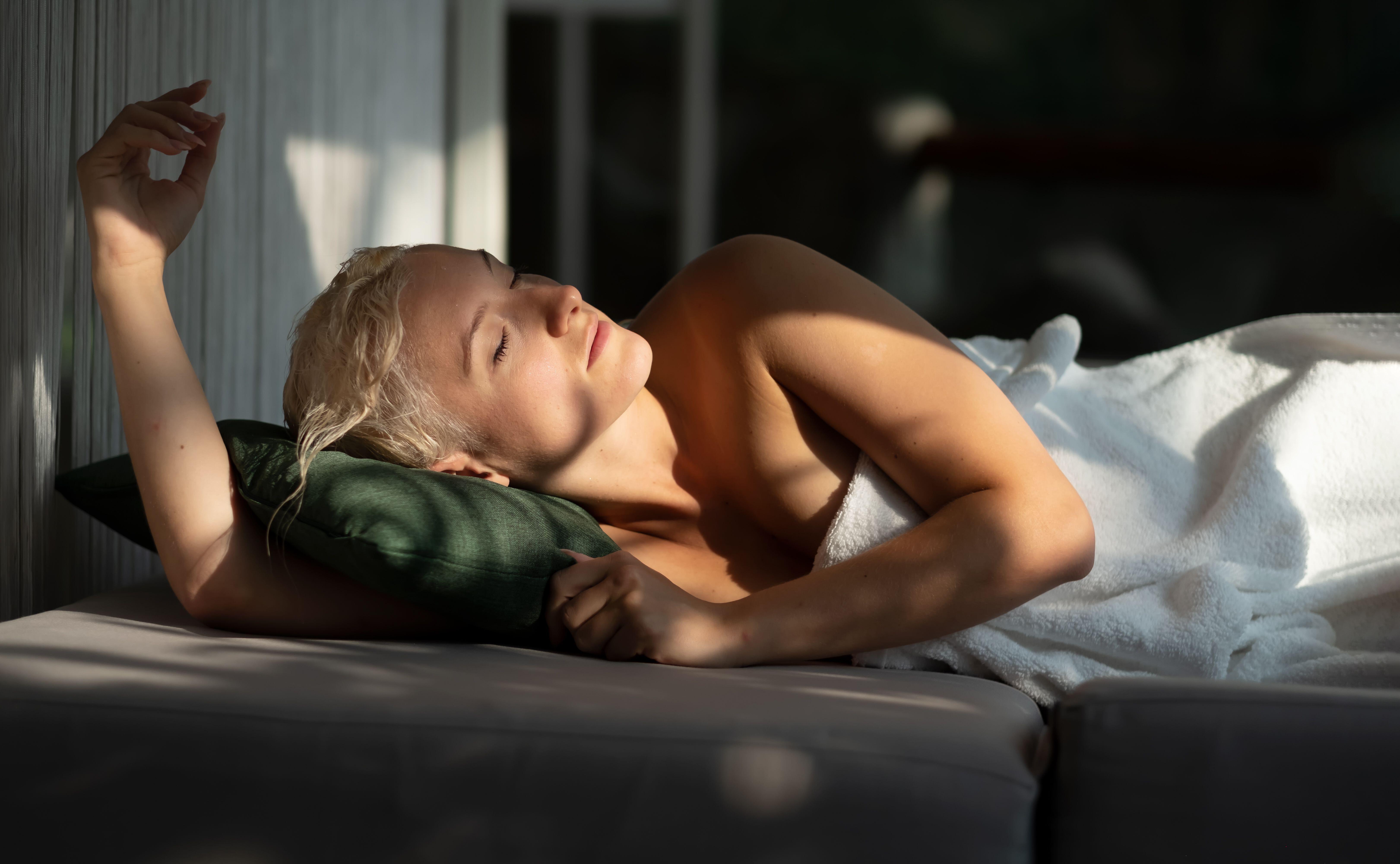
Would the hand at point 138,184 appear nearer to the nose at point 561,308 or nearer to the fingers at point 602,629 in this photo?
the nose at point 561,308

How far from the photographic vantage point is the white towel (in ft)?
4.00

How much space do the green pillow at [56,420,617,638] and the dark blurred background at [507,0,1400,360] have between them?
3626 millimetres

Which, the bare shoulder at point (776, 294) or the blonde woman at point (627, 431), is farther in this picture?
the bare shoulder at point (776, 294)

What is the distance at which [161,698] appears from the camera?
3.08 feet

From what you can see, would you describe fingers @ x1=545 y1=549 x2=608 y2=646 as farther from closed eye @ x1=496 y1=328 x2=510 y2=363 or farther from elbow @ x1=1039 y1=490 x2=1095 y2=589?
elbow @ x1=1039 y1=490 x2=1095 y2=589

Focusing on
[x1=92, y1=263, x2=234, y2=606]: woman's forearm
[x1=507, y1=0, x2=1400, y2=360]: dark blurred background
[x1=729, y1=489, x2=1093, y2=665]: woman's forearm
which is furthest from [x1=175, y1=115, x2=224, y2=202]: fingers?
[x1=507, y1=0, x2=1400, y2=360]: dark blurred background

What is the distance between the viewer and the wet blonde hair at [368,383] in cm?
129

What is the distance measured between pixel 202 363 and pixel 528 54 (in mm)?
3312

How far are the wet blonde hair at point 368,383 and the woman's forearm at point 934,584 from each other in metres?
0.47

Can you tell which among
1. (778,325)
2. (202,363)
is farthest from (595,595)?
(202,363)

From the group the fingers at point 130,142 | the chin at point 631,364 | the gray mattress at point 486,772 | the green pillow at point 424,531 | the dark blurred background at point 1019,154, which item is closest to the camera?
the gray mattress at point 486,772

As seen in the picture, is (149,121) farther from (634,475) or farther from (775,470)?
(775,470)

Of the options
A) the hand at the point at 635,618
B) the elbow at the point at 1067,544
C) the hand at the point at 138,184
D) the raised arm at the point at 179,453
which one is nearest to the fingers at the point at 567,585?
the hand at the point at 635,618

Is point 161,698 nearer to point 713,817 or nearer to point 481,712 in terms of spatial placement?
point 481,712
